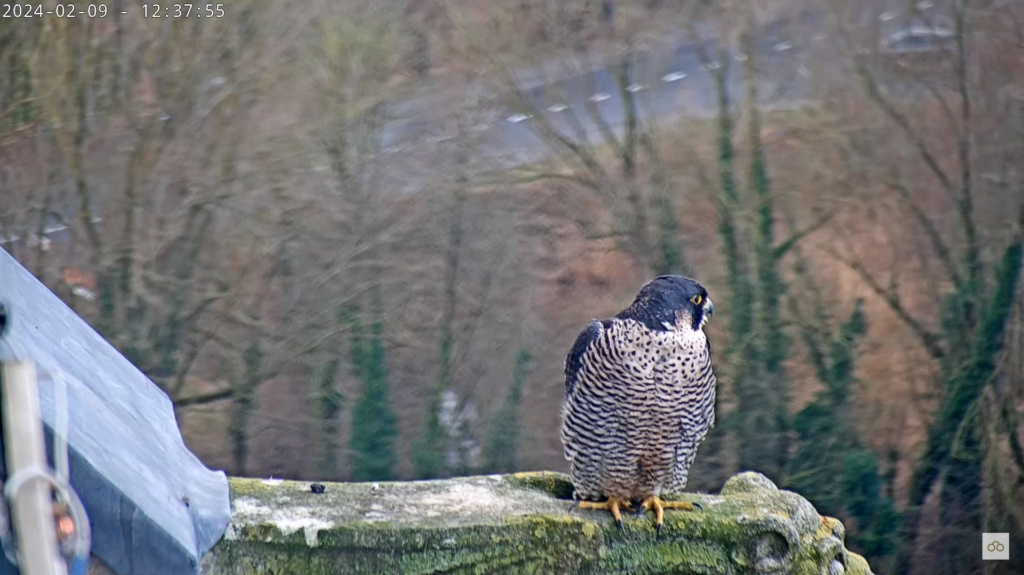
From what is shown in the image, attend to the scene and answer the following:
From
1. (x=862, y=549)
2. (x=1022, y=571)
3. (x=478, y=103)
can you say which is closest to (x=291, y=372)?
(x=478, y=103)

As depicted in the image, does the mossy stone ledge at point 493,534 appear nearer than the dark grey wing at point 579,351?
Yes

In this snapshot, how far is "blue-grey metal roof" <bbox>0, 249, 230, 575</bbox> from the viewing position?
2.28 m

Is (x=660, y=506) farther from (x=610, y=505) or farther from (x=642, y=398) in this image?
(x=642, y=398)

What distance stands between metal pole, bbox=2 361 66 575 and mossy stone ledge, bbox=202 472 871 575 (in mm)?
1805

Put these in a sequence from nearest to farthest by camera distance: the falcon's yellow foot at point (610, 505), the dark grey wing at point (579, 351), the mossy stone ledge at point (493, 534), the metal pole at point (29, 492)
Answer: the metal pole at point (29, 492), the mossy stone ledge at point (493, 534), the falcon's yellow foot at point (610, 505), the dark grey wing at point (579, 351)

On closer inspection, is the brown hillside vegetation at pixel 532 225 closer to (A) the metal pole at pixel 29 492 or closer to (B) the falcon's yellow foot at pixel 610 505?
(B) the falcon's yellow foot at pixel 610 505

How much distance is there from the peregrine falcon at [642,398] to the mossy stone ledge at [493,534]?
126mm

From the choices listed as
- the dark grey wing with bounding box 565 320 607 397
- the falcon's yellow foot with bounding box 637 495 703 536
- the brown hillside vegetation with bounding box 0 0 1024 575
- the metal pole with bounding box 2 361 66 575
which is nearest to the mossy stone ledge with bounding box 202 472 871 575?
the falcon's yellow foot with bounding box 637 495 703 536

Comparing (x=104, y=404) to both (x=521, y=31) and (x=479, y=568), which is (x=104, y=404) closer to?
(x=479, y=568)

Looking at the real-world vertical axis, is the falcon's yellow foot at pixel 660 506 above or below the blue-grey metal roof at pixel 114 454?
below

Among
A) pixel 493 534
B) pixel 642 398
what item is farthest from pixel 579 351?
pixel 493 534

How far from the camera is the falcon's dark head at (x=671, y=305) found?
161 inches

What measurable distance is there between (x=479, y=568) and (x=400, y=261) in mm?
4888

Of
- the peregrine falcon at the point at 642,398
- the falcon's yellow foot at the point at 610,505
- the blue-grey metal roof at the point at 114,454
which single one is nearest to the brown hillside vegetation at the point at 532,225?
the peregrine falcon at the point at 642,398
